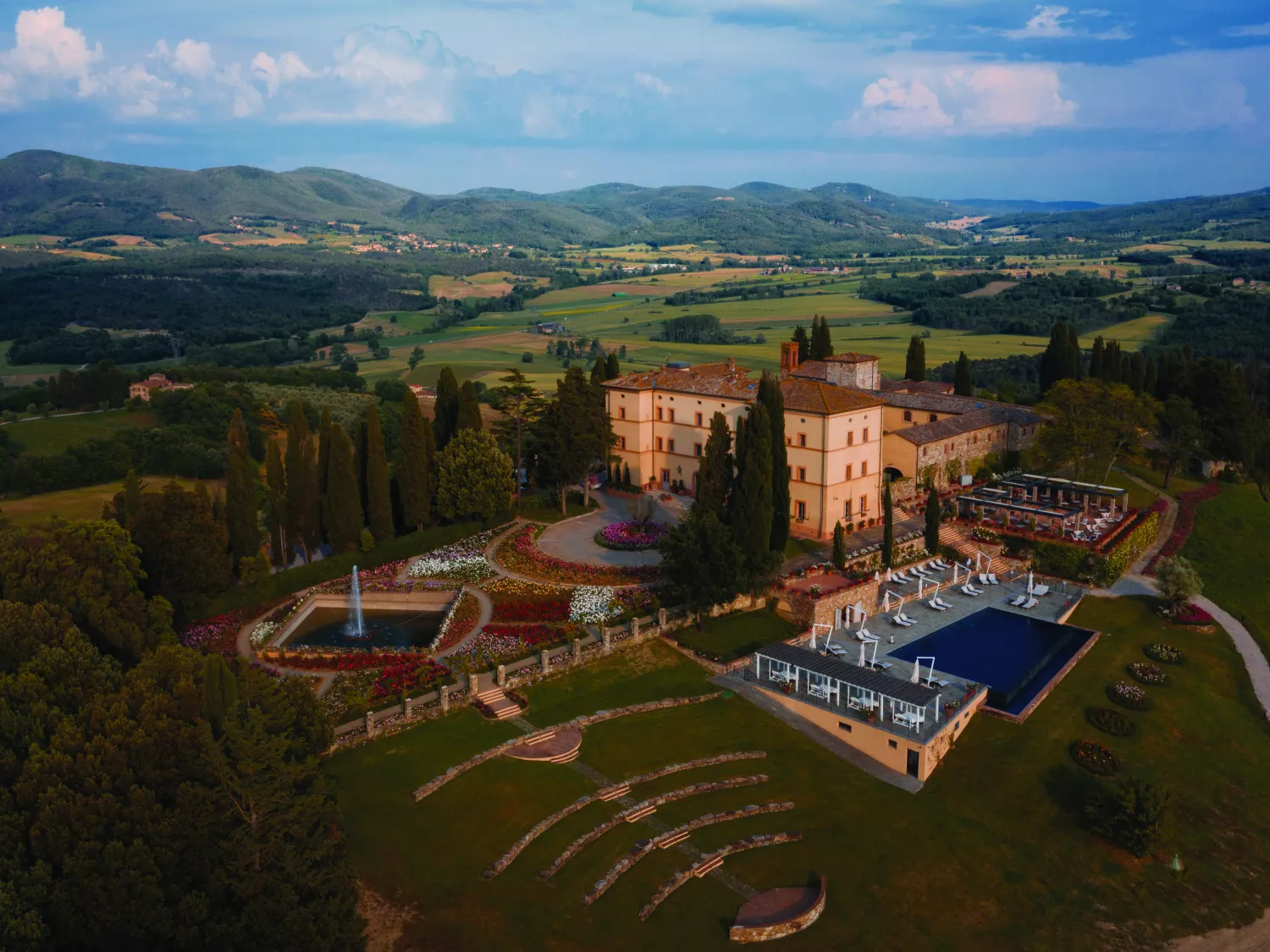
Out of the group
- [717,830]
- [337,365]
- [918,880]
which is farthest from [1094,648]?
[337,365]

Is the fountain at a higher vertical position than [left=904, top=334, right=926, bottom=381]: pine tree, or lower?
lower

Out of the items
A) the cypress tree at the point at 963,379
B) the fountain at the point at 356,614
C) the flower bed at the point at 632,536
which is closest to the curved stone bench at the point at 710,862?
the fountain at the point at 356,614

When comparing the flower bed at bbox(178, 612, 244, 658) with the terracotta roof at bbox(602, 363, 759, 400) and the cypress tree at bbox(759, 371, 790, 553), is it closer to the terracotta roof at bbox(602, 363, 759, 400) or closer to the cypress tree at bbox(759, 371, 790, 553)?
the cypress tree at bbox(759, 371, 790, 553)

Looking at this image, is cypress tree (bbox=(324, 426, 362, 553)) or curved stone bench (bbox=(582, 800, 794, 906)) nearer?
curved stone bench (bbox=(582, 800, 794, 906))

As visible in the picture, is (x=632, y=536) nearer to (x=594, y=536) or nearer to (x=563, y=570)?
(x=594, y=536)

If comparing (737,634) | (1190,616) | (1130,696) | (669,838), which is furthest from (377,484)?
(1190,616)

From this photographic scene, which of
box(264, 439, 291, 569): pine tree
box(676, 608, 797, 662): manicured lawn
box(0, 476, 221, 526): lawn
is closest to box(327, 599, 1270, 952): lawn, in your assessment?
box(676, 608, 797, 662): manicured lawn
